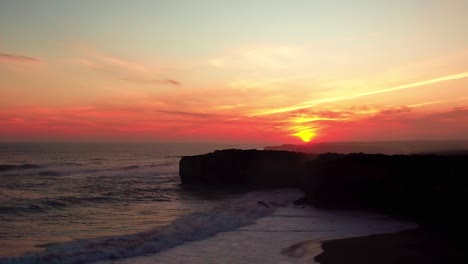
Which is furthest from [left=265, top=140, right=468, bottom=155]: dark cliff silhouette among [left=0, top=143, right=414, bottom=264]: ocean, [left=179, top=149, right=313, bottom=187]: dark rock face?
[left=0, top=143, right=414, bottom=264]: ocean

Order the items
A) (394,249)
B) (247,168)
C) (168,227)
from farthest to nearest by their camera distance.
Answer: (247,168) → (168,227) → (394,249)

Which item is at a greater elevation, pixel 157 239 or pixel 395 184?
pixel 395 184

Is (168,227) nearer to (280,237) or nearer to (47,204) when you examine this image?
(280,237)

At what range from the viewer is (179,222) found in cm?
1948

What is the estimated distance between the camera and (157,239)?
15.8 meters

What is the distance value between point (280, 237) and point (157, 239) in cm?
473

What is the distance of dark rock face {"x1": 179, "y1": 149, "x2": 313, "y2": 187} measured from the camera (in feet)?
121

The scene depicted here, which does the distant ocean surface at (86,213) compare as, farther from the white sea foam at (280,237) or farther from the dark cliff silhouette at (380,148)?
the dark cliff silhouette at (380,148)

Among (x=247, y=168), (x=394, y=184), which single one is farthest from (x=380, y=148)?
(x=394, y=184)

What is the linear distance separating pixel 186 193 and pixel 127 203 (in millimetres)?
6476

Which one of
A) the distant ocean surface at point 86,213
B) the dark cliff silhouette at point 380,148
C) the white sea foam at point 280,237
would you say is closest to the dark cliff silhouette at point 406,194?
the white sea foam at point 280,237

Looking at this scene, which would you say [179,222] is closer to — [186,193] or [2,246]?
[2,246]

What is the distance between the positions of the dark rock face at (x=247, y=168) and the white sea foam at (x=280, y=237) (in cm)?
1348

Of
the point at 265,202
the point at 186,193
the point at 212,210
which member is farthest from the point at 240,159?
the point at 212,210
